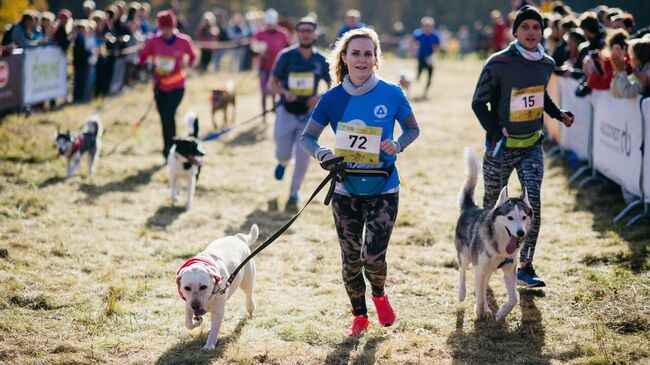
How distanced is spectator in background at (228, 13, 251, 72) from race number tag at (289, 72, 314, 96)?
17701 mm

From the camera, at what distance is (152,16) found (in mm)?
42375

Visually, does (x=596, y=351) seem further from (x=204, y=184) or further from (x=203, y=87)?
(x=203, y=87)

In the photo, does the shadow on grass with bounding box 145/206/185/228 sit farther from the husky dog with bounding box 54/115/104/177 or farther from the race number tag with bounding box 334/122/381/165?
the race number tag with bounding box 334/122/381/165

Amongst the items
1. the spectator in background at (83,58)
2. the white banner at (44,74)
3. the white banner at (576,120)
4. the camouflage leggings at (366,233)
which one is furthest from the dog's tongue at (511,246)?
the spectator in background at (83,58)

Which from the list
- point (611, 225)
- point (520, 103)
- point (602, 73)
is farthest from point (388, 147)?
point (602, 73)

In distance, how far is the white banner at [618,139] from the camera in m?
7.58

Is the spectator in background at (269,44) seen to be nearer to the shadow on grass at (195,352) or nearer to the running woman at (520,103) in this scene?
the running woman at (520,103)

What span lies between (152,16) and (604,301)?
3991cm

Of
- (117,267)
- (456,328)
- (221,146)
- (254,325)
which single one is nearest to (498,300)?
(456,328)

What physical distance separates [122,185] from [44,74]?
620 centimetres

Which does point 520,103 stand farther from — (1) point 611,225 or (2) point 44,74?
(2) point 44,74

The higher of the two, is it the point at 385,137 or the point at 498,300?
the point at 385,137

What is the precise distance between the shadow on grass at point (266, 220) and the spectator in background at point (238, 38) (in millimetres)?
17654

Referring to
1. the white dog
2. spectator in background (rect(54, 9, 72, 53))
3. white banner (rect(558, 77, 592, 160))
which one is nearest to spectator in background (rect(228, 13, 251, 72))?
spectator in background (rect(54, 9, 72, 53))
